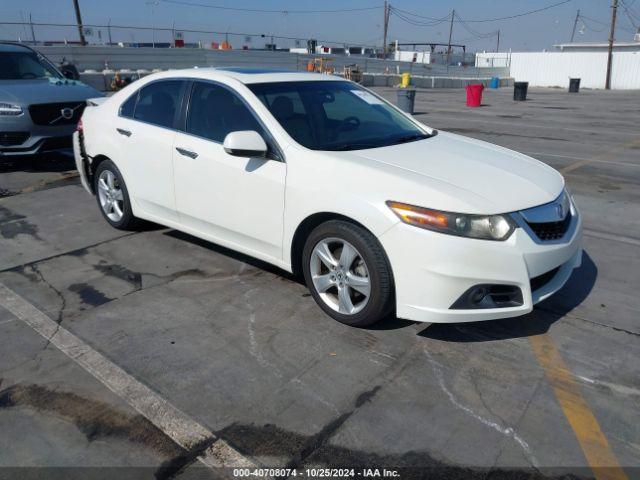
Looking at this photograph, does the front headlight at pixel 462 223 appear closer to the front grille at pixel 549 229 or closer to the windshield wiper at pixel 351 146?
the front grille at pixel 549 229

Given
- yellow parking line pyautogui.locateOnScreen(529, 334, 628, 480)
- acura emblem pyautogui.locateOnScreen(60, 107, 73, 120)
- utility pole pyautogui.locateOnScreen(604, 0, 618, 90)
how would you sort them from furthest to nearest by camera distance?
utility pole pyautogui.locateOnScreen(604, 0, 618, 90), acura emblem pyautogui.locateOnScreen(60, 107, 73, 120), yellow parking line pyautogui.locateOnScreen(529, 334, 628, 480)

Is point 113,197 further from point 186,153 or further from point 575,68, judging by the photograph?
point 575,68


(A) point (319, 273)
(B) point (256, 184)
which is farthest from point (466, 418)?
(B) point (256, 184)

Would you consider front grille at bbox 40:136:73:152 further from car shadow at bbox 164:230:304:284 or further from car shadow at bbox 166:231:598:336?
car shadow at bbox 166:231:598:336

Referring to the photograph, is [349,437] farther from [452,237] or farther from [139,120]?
[139,120]

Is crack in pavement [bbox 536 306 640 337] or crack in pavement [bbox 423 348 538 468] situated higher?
crack in pavement [bbox 536 306 640 337]

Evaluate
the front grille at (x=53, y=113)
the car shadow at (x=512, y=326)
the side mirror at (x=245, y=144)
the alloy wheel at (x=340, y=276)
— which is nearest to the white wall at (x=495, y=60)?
the front grille at (x=53, y=113)

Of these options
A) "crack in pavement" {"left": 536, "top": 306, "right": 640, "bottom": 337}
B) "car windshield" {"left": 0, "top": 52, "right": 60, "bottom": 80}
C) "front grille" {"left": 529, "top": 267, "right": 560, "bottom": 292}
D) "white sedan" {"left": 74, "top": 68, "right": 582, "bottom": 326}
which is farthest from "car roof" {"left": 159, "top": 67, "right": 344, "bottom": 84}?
"car windshield" {"left": 0, "top": 52, "right": 60, "bottom": 80}

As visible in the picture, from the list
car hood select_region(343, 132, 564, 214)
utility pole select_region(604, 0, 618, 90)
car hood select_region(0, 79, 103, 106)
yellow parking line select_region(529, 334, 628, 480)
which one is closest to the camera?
yellow parking line select_region(529, 334, 628, 480)

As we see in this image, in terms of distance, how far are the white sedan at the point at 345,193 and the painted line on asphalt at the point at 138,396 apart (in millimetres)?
1306

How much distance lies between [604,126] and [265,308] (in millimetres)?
15467

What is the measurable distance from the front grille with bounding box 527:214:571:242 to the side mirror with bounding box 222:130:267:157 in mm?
1852

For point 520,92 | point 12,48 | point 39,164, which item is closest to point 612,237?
point 39,164

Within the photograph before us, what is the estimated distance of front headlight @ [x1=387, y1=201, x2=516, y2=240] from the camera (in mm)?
3107
